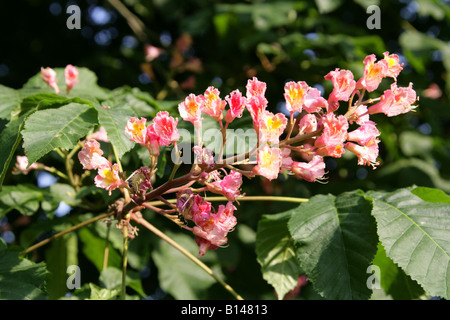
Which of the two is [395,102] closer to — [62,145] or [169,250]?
[62,145]

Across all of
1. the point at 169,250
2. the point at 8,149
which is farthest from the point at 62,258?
the point at 8,149

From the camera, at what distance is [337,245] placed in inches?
58.5

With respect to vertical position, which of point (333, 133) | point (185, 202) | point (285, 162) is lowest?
point (185, 202)

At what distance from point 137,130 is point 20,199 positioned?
978 millimetres

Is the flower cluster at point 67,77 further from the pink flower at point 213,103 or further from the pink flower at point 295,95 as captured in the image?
the pink flower at point 295,95

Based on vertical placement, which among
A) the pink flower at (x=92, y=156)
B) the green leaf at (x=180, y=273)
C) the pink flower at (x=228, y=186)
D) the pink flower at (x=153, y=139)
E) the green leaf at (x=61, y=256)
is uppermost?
the pink flower at (x=153, y=139)

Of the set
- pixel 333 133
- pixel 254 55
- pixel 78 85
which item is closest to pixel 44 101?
pixel 78 85

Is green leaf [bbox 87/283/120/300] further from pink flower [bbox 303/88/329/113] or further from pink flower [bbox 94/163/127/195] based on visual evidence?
pink flower [bbox 303/88/329/113]

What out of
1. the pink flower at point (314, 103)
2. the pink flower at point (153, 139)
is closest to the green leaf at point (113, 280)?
the pink flower at point (153, 139)

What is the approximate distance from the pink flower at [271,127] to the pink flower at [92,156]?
48 cm

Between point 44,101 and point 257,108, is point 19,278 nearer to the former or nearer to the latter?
point 44,101

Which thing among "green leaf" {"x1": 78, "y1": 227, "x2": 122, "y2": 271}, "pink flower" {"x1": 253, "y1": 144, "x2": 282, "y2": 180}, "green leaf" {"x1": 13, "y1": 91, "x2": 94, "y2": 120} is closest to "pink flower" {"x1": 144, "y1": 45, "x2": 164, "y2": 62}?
"green leaf" {"x1": 78, "y1": 227, "x2": 122, "y2": 271}

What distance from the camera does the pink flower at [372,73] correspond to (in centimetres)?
143

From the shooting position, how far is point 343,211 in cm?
159
